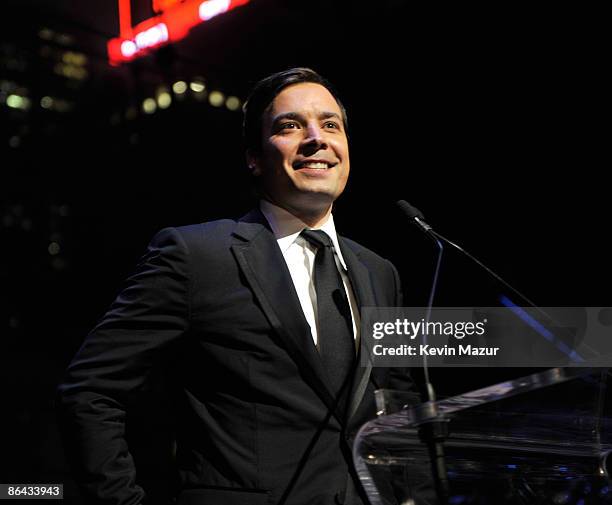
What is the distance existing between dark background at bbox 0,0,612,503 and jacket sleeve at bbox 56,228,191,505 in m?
2.11

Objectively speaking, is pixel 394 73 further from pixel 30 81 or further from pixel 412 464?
pixel 412 464

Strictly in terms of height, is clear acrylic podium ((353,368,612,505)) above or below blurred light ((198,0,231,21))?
below

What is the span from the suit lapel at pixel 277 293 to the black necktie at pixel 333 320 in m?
0.05

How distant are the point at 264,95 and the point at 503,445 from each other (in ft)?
3.66

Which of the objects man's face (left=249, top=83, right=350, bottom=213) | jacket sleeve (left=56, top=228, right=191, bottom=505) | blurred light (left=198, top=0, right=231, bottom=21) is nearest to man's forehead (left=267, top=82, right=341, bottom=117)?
man's face (left=249, top=83, right=350, bottom=213)

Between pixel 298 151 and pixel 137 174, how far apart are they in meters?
2.92

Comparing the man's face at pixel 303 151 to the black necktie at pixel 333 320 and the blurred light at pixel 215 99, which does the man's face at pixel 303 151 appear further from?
the blurred light at pixel 215 99

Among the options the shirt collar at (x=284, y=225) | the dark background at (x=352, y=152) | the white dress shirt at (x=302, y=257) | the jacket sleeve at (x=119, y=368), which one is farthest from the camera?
the dark background at (x=352, y=152)

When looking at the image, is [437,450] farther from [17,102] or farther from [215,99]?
[17,102]

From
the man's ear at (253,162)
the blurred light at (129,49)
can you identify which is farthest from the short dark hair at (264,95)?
the blurred light at (129,49)

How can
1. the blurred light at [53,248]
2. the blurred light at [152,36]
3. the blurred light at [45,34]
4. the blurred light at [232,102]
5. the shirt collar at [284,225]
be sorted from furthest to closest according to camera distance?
the blurred light at [53,248] → the blurred light at [232,102] → the blurred light at [45,34] → the blurred light at [152,36] → the shirt collar at [284,225]

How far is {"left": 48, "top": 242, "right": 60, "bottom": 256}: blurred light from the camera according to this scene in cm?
460

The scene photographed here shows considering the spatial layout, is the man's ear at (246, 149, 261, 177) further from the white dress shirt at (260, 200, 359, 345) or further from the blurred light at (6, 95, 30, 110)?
the blurred light at (6, 95, 30, 110)

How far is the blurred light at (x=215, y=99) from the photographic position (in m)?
4.43
